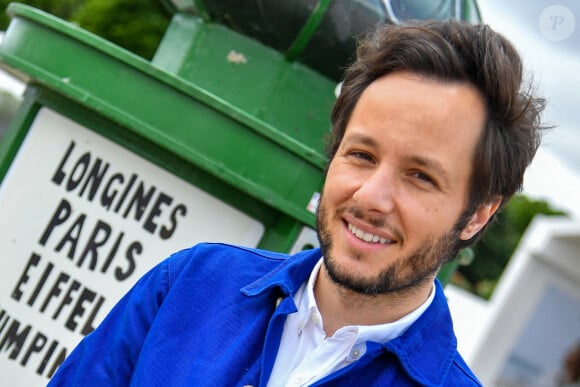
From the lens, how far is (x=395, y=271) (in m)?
1.98

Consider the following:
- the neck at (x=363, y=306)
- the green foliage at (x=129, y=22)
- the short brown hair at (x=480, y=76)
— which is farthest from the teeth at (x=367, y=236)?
the green foliage at (x=129, y=22)

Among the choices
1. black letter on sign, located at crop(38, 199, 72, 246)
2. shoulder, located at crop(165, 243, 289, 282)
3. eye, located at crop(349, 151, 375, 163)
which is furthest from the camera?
black letter on sign, located at crop(38, 199, 72, 246)

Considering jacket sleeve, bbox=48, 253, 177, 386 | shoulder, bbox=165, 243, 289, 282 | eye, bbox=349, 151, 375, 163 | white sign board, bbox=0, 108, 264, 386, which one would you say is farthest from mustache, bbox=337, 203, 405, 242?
white sign board, bbox=0, 108, 264, 386

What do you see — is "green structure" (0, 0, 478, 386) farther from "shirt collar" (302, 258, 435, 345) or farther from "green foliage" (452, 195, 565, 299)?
"green foliage" (452, 195, 565, 299)

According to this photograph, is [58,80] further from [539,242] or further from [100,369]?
[539,242]

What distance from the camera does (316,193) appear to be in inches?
111

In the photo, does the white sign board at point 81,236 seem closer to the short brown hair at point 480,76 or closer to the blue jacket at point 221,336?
the blue jacket at point 221,336

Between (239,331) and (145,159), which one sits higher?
(145,159)

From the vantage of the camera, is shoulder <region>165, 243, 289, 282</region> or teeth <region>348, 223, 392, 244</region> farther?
shoulder <region>165, 243, 289, 282</region>

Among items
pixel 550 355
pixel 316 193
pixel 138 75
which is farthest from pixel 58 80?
pixel 550 355

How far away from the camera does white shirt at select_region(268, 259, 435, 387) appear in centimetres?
195

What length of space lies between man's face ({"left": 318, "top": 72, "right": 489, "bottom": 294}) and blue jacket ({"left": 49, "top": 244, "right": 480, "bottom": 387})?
141 mm

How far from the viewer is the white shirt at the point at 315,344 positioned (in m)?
1.95

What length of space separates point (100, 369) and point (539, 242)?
1990cm
